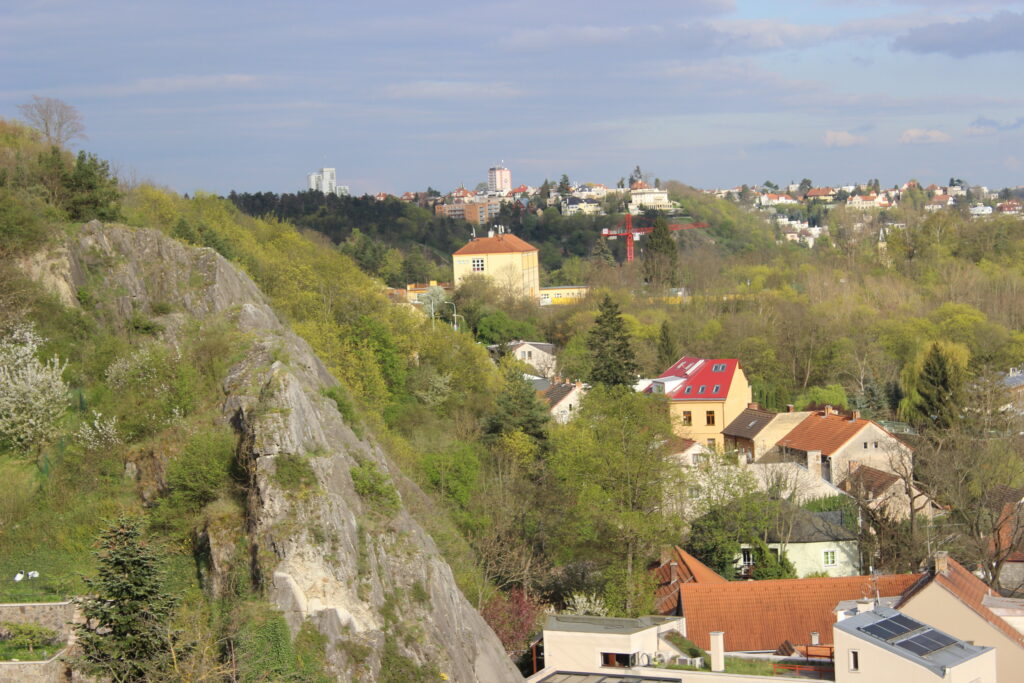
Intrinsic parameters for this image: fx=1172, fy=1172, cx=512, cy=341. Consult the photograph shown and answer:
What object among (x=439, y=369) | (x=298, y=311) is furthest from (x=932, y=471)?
(x=298, y=311)

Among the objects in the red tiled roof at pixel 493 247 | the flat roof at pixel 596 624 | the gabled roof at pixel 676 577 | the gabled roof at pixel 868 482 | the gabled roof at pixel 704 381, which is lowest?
the gabled roof at pixel 676 577

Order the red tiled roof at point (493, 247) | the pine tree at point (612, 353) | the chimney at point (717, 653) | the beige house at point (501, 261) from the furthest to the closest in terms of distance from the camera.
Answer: the red tiled roof at point (493, 247) → the beige house at point (501, 261) → the pine tree at point (612, 353) → the chimney at point (717, 653)

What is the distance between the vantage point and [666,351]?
158 feet

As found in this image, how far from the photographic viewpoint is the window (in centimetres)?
1873

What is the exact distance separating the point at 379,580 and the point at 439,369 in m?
18.8

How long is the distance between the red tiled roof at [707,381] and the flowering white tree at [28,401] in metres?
24.3

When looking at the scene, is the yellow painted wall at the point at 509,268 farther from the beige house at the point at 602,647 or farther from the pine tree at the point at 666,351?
the beige house at the point at 602,647

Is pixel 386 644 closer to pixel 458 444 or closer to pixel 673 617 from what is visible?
pixel 673 617

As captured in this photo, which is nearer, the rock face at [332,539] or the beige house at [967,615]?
the rock face at [332,539]

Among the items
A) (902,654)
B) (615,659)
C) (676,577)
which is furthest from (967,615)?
(676,577)

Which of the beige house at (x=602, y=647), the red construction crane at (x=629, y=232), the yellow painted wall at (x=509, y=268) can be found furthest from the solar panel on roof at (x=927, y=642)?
the red construction crane at (x=629, y=232)

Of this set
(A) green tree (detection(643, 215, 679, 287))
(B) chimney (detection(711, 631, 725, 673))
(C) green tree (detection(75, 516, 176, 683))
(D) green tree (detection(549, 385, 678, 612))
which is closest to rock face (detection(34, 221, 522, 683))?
(C) green tree (detection(75, 516, 176, 683))

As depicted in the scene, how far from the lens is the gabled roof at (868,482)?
101 feet

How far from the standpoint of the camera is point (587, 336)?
48844 mm
